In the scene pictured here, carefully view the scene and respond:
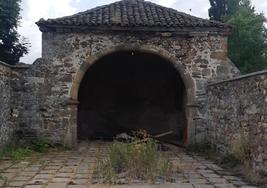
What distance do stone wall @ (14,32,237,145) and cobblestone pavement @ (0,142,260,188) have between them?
3.75 ft

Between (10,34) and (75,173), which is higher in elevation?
(10,34)

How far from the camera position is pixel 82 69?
1089cm

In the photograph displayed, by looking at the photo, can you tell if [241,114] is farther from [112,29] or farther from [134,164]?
[112,29]

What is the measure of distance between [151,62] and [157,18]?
2757mm

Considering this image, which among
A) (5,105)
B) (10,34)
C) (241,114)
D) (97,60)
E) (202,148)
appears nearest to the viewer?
(241,114)

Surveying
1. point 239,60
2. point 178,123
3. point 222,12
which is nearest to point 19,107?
point 178,123

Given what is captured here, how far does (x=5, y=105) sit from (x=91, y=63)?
2.33 meters

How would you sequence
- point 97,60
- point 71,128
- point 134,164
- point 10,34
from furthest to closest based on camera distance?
point 10,34 → point 97,60 → point 71,128 → point 134,164

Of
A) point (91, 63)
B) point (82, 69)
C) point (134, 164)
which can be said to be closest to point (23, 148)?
point (82, 69)

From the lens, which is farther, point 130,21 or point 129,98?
point 129,98

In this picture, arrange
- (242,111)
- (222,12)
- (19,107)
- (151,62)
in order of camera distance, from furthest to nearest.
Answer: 1. (222,12)
2. (151,62)
3. (19,107)
4. (242,111)

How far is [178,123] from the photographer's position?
14.0m

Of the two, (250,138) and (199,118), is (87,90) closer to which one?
(199,118)

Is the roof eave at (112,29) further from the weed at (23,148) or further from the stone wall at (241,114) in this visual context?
the weed at (23,148)
